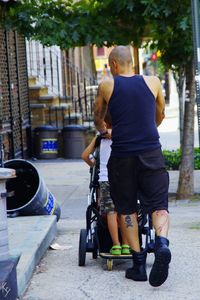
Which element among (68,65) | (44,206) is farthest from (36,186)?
(68,65)

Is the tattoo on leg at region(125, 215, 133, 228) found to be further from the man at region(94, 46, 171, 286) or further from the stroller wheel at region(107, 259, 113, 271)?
the stroller wheel at region(107, 259, 113, 271)

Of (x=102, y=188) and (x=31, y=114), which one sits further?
(x=31, y=114)

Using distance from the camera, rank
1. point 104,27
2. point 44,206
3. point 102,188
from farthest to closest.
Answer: point 104,27
point 44,206
point 102,188

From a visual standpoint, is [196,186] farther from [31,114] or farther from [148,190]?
[148,190]

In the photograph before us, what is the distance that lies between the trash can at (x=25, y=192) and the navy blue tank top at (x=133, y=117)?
7.56 ft

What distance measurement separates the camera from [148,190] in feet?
17.6

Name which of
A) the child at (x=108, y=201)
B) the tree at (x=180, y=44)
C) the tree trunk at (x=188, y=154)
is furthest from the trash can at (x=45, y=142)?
the child at (x=108, y=201)

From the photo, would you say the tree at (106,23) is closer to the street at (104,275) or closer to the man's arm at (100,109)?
the street at (104,275)

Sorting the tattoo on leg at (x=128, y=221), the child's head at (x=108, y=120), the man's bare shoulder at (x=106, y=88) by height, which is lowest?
the tattoo on leg at (x=128, y=221)

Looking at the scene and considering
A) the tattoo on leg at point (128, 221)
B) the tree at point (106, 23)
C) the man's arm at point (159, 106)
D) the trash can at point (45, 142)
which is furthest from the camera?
the trash can at point (45, 142)

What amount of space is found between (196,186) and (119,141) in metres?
7.63

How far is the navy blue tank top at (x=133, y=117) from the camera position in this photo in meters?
5.38

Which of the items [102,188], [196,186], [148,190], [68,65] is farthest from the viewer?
[68,65]

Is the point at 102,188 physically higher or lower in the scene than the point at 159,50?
lower
